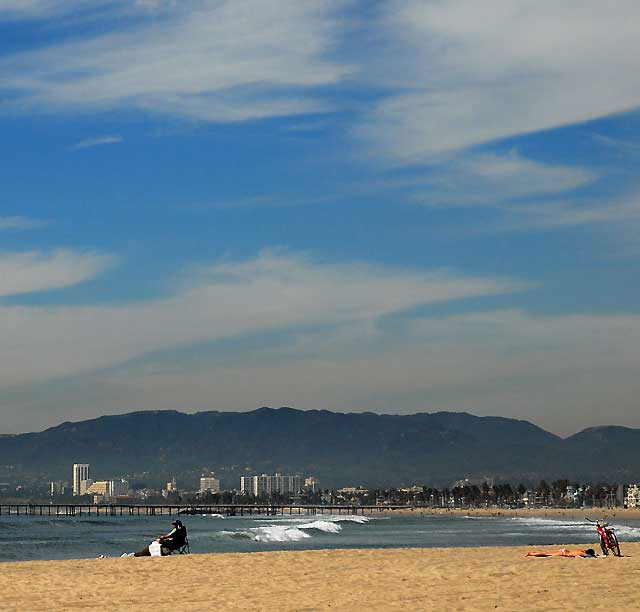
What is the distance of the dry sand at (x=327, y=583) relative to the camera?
763 inches

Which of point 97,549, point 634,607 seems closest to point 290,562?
point 634,607

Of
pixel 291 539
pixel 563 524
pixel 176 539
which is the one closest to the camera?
pixel 176 539

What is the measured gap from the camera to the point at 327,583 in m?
22.6

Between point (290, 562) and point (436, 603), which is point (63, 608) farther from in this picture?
point (290, 562)

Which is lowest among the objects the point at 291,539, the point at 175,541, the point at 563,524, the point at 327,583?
the point at 563,524

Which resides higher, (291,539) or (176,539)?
(176,539)

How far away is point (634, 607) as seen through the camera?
18344 millimetres

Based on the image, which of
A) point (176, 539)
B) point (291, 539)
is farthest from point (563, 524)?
point (176, 539)

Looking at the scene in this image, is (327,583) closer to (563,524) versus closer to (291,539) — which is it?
(291,539)

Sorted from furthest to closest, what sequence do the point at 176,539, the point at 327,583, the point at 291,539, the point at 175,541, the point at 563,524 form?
the point at 563,524
the point at 291,539
the point at 176,539
the point at 175,541
the point at 327,583

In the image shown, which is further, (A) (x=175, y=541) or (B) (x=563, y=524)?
(B) (x=563, y=524)

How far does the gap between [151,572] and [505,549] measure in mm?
11454

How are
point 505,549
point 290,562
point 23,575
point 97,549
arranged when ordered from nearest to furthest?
1. point 23,575
2. point 290,562
3. point 505,549
4. point 97,549

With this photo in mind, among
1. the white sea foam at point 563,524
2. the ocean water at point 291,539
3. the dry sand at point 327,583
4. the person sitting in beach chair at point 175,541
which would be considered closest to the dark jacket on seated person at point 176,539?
the person sitting in beach chair at point 175,541
